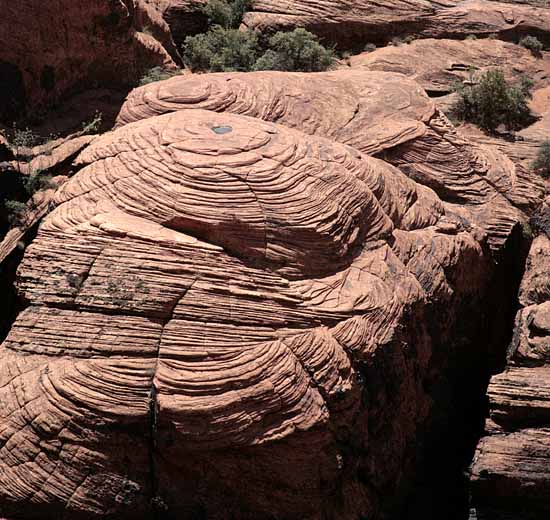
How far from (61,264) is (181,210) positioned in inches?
65.5

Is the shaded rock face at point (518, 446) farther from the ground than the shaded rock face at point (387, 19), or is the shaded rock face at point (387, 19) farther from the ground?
the shaded rock face at point (387, 19)

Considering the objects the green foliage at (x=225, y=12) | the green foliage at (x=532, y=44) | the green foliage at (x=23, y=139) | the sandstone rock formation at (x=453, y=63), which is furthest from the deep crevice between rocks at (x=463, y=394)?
the green foliage at (x=225, y=12)

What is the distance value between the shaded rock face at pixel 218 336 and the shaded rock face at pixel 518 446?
1.24m

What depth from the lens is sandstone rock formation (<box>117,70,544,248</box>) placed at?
608 inches

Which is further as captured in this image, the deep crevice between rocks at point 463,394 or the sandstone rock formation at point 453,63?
the sandstone rock formation at point 453,63

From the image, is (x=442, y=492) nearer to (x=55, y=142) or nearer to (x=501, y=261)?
(x=501, y=261)

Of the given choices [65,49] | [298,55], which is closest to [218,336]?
[65,49]

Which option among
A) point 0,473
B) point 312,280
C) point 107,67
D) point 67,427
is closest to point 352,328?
point 312,280

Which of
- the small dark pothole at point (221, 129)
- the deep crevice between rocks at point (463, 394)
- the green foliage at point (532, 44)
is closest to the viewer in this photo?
the small dark pothole at point (221, 129)

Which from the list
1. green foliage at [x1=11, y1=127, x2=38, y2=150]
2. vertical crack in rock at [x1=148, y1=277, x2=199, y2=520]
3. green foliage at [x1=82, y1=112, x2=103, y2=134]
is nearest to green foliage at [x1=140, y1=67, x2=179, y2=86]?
green foliage at [x1=82, y1=112, x2=103, y2=134]

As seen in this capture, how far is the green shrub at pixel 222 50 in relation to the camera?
21.4 meters

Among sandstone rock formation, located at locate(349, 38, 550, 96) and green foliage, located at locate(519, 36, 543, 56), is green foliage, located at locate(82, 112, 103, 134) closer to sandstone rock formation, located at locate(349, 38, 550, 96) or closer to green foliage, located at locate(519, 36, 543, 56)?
sandstone rock formation, located at locate(349, 38, 550, 96)

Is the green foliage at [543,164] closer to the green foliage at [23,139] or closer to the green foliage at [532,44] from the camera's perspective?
the green foliage at [532,44]

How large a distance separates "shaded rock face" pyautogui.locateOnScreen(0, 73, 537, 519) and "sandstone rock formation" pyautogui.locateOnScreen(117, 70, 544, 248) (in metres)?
1.58
